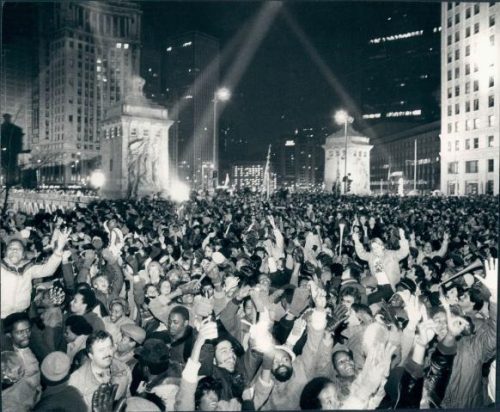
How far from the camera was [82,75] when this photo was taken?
90.6 meters

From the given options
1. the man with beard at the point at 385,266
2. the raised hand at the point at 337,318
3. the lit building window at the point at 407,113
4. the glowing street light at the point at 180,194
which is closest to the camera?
the raised hand at the point at 337,318

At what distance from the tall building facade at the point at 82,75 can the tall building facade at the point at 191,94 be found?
18.4 m

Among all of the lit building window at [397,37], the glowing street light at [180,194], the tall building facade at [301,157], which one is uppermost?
the lit building window at [397,37]

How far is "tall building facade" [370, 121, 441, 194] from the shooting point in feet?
297

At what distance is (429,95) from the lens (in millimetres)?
115188

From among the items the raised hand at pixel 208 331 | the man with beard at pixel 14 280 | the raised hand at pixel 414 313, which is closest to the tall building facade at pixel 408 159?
the raised hand at pixel 414 313

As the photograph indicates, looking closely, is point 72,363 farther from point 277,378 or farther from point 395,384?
point 395,384

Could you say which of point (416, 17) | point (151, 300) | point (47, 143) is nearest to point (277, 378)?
point (151, 300)

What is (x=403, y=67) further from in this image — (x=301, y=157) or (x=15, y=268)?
(x=15, y=268)

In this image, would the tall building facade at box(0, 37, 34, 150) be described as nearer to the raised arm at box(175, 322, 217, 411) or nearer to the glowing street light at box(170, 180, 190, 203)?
the glowing street light at box(170, 180, 190, 203)

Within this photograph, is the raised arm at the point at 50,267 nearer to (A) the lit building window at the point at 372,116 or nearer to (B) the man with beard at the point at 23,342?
(B) the man with beard at the point at 23,342

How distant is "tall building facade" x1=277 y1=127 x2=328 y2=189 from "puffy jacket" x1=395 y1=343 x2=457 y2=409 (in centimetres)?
14798

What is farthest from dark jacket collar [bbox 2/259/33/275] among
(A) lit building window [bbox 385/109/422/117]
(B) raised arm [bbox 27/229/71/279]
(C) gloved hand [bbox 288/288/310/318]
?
(A) lit building window [bbox 385/109/422/117]

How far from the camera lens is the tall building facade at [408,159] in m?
90.6
